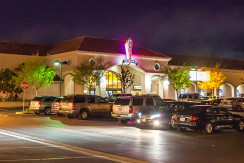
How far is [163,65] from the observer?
5406cm

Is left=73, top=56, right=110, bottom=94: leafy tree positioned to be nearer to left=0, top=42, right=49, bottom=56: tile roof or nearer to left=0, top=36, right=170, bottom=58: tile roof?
left=0, top=36, right=170, bottom=58: tile roof

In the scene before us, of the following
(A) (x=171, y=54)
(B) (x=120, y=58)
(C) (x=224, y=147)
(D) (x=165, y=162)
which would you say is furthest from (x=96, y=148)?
(A) (x=171, y=54)

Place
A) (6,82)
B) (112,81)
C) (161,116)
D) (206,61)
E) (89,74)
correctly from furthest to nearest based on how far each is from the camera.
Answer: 1. (206,61)
2. (112,81)
3. (6,82)
4. (89,74)
5. (161,116)

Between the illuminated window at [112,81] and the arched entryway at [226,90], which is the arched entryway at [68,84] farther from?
the arched entryway at [226,90]

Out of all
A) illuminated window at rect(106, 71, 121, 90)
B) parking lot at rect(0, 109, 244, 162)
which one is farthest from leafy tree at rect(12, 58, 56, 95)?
parking lot at rect(0, 109, 244, 162)

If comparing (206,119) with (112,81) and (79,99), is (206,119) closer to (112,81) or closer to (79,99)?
(79,99)

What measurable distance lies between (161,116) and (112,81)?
36.2 meters

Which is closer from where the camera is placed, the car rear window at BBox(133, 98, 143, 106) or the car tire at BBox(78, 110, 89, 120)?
the car rear window at BBox(133, 98, 143, 106)

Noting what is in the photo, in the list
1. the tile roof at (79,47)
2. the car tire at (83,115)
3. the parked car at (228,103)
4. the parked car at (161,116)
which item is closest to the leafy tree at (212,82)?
the tile roof at (79,47)

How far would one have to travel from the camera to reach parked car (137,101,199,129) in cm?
1964

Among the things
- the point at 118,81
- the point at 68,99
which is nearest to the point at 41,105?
the point at 68,99

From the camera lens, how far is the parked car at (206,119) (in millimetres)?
17266

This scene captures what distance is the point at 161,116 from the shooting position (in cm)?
1966

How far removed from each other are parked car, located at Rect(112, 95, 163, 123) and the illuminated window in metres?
32.8
